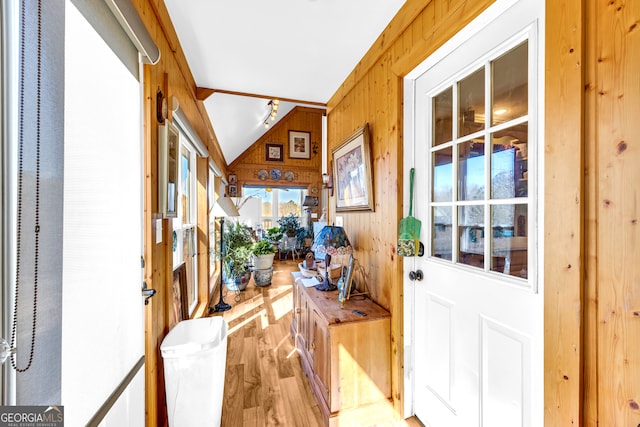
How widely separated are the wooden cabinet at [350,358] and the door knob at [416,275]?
0.30m

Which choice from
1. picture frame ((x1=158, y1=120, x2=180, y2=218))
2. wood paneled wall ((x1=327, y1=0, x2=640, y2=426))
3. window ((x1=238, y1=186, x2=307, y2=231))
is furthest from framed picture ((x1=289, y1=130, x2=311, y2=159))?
wood paneled wall ((x1=327, y1=0, x2=640, y2=426))

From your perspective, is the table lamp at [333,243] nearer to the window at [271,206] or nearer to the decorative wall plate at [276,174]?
the decorative wall plate at [276,174]

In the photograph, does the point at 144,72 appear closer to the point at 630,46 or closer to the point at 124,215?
the point at 124,215

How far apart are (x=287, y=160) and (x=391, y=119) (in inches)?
206

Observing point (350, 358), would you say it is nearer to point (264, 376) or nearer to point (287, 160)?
point (264, 376)

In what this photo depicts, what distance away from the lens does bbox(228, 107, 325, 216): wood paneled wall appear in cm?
632

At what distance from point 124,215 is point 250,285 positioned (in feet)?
12.3

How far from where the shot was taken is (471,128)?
3.94 ft

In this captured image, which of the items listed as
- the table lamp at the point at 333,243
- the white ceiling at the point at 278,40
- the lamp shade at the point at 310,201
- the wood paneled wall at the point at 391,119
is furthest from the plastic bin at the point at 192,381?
the lamp shade at the point at 310,201

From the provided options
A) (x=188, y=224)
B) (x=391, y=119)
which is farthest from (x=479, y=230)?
(x=188, y=224)

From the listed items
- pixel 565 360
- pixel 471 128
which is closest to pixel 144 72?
pixel 471 128

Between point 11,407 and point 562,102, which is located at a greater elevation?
point 562,102

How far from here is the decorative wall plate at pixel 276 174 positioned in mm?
6509

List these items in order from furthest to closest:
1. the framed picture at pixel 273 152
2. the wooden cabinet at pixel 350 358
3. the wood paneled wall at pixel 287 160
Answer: the framed picture at pixel 273 152, the wood paneled wall at pixel 287 160, the wooden cabinet at pixel 350 358
